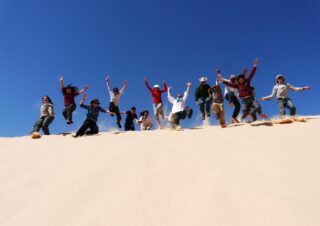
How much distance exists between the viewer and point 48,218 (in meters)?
2.95

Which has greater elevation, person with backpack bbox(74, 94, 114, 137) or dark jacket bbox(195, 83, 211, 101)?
dark jacket bbox(195, 83, 211, 101)

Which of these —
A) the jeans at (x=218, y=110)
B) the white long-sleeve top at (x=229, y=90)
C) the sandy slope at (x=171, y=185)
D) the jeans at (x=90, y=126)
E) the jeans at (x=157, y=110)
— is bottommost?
the sandy slope at (x=171, y=185)

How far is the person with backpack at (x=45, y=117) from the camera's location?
8984 millimetres

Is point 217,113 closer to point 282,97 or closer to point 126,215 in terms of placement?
point 282,97

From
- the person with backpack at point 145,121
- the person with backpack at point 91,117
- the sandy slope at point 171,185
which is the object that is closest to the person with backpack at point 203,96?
the person with backpack at point 145,121

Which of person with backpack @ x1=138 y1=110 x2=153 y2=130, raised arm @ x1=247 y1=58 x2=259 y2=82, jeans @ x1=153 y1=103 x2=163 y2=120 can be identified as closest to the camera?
raised arm @ x1=247 y1=58 x2=259 y2=82

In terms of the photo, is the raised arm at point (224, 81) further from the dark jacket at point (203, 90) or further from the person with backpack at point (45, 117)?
the person with backpack at point (45, 117)

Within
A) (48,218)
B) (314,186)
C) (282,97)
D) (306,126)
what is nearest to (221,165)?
(314,186)

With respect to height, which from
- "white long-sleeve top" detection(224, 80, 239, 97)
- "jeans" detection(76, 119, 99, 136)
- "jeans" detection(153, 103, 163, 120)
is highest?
"white long-sleeve top" detection(224, 80, 239, 97)

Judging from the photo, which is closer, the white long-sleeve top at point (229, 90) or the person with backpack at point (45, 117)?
the person with backpack at point (45, 117)

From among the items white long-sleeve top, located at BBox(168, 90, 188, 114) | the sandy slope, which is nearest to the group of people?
white long-sleeve top, located at BBox(168, 90, 188, 114)

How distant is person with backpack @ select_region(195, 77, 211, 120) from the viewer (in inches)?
371

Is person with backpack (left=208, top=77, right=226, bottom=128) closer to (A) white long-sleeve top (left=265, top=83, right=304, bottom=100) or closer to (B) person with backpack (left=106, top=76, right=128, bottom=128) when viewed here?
(A) white long-sleeve top (left=265, top=83, right=304, bottom=100)

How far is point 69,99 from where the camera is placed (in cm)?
920
